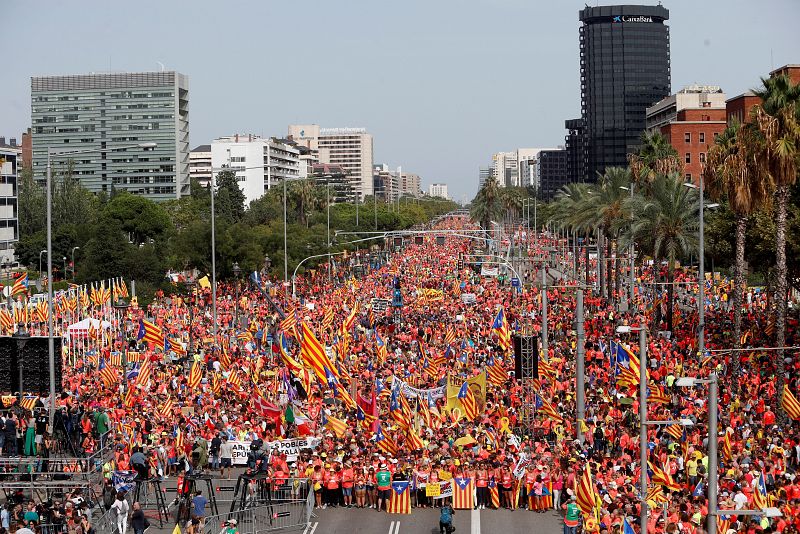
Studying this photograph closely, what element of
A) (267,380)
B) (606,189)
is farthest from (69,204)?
(267,380)

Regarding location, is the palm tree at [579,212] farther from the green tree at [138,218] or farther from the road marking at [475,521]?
the green tree at [138,218]

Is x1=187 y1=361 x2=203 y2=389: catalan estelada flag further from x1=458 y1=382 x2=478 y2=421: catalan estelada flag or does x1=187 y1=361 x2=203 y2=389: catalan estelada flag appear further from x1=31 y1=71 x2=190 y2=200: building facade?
x1=31 y1=71 x2=190 y2=200: building facade

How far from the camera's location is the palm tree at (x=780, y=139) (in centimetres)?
3291

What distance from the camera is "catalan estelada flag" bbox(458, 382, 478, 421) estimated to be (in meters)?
29.8

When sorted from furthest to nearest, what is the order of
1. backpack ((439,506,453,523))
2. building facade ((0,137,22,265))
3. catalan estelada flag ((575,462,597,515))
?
building facade ((0,137,22,265))
backpack ((439,506,453,523))
catalan estelada flag ((575,462,597,515))

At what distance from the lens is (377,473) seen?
79.3 ft

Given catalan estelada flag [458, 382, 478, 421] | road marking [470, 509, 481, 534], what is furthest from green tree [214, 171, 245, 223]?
road marking [470, 509, 481, 534]

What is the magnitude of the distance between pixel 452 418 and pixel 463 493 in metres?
5.81

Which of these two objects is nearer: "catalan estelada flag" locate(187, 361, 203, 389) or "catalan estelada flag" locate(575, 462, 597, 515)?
"catalan estelada flag" locate(575, 462, 597, 515)

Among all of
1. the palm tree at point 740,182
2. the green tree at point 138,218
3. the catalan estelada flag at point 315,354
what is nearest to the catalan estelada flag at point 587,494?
the catalan estelada flag at point 315,354

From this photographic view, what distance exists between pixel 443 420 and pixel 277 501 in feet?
23.3

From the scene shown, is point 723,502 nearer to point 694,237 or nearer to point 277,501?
point 277,501

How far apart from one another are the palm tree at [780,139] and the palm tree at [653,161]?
2619 centimetres

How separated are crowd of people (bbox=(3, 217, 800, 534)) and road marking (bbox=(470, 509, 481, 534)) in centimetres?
52
